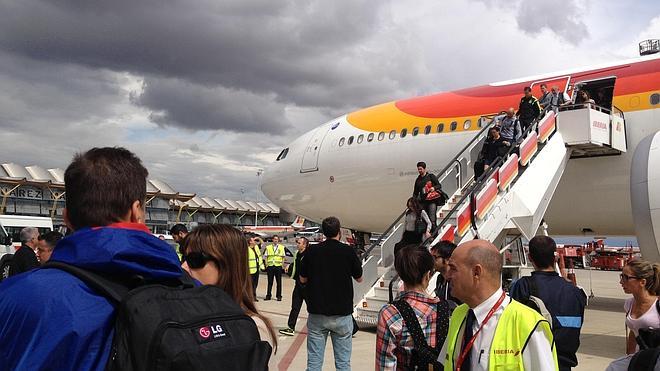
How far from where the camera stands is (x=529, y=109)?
1095cm

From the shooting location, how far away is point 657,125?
10320 mm

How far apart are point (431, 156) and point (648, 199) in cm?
468

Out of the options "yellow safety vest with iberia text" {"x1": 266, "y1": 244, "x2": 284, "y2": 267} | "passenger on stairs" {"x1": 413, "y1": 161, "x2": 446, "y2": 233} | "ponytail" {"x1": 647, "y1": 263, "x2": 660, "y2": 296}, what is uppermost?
"passenger on stairs" {"x1": 413, "y1": 161, "x2": 446, "y2": 233}

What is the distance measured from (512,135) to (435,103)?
285 centimetres

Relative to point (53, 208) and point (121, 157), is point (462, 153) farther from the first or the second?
point (53, 208)

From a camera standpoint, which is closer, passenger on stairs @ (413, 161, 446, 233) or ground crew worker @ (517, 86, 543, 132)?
passenger on stairs @ (413, 161, 446, 233)

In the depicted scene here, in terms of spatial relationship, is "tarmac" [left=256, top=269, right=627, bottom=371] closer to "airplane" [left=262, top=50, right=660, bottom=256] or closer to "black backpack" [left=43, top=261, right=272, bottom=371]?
"airplane" [left=262, top=50, right=660, bottom=256]

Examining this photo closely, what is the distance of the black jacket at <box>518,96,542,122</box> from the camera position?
35.8 feet

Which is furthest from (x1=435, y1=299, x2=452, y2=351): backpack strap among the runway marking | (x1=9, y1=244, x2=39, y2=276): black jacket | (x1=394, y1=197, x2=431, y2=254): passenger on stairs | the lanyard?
(x1=394, y1=197, x2=431, y2=254): passenger on stairs

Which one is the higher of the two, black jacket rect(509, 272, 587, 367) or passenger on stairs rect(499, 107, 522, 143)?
passenger on stairs rect(499, 107, 522, 143)

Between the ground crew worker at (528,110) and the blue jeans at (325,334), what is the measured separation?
6.66 metres

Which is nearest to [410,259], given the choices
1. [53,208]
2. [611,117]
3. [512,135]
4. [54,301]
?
[54,301]

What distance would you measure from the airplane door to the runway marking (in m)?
6.30

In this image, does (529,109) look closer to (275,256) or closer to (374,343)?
(374,343)
